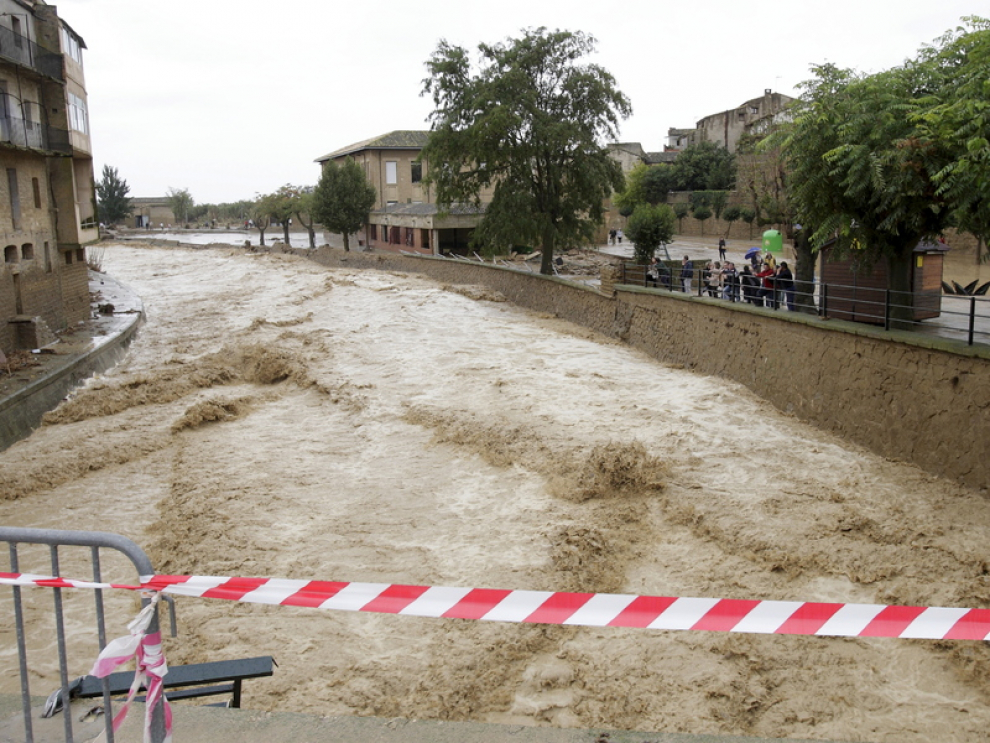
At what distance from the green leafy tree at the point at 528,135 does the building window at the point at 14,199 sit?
15005mm

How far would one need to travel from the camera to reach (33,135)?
75.3ft

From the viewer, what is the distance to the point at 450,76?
32438mm

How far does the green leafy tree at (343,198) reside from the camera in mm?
55875

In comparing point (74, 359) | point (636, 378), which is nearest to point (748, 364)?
point (636, 378)

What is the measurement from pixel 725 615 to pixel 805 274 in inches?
667

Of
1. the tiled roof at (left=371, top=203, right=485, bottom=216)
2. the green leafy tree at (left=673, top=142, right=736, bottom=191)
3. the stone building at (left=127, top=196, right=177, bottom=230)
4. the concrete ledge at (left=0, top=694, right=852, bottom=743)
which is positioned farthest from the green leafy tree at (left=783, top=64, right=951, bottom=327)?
the stone building at (left=127, top=196, right=177, bottom=230)

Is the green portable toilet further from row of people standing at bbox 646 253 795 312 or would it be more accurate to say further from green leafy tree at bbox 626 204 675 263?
green leafy tree at bbox 626 204 675 263

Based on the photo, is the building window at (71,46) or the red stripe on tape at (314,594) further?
the building window at (71,46)

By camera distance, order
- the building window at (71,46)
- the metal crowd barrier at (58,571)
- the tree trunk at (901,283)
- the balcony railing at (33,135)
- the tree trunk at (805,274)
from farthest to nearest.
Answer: the building window at (71,46)
the balcony railing at (33,135)
the tree trunk at (805,274)
the tree trunk at (901,283)
the metal crowd barrier at (58,571)

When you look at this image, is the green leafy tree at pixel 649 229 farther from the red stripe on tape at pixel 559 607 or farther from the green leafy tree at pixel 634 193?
the green leafy tree at pixel 634 193

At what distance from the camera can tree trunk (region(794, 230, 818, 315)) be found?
17500 millimetres

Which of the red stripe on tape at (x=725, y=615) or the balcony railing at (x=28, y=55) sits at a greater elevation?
the balcony railing at (x=28, y=55)

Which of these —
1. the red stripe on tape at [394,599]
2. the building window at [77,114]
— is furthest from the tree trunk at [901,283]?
the building window at [77,114]

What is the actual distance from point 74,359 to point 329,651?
14.5 metres
